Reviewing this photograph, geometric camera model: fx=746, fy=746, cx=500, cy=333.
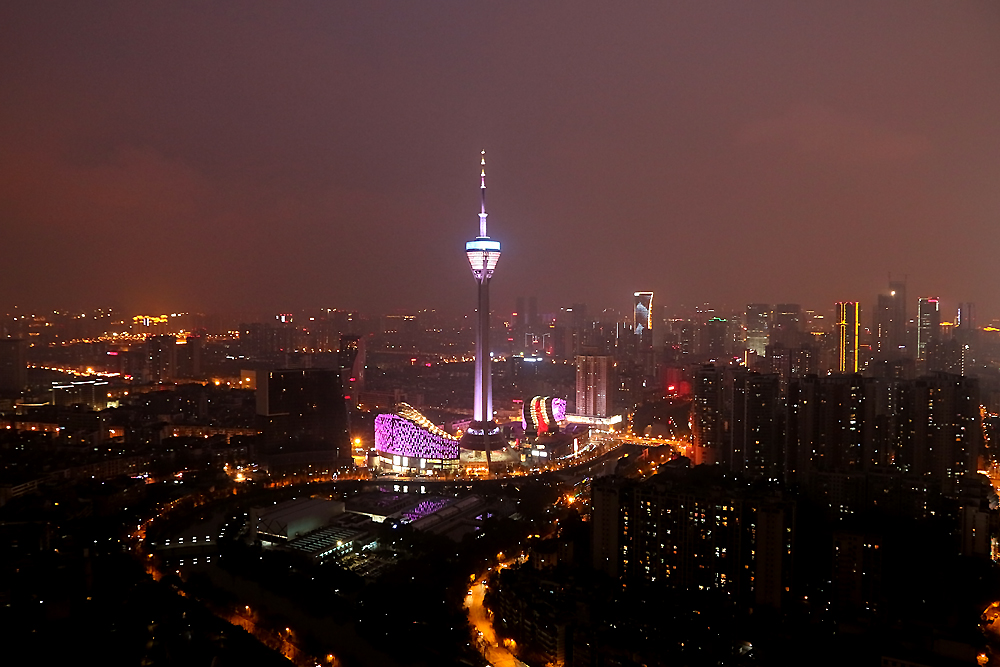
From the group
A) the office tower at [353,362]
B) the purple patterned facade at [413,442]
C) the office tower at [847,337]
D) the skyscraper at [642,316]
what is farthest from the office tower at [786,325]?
the office tower at [353,362]

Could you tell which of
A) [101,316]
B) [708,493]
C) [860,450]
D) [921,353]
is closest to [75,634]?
[708,493]

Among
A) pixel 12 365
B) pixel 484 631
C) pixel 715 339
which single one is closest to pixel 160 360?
pixel 12 365

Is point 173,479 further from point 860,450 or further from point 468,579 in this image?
point 860,450

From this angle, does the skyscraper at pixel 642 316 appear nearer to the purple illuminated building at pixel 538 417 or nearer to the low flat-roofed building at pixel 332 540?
the purple illuminated building at pixel 538 417

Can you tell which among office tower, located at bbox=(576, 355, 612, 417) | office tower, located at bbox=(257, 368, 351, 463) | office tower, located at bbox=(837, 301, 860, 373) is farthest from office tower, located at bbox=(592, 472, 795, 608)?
office tower, located at bbox=(576, 355, 612, 417)

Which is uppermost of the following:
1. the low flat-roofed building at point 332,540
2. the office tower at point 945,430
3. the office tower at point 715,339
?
the office tower at point 715,339

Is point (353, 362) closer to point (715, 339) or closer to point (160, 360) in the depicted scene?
point (160, 360)

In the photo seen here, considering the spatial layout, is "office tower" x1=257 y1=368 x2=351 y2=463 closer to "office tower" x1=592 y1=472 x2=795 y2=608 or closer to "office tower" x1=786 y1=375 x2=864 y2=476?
"office tower" x1=592 y1=472 x2=795 y2=608
